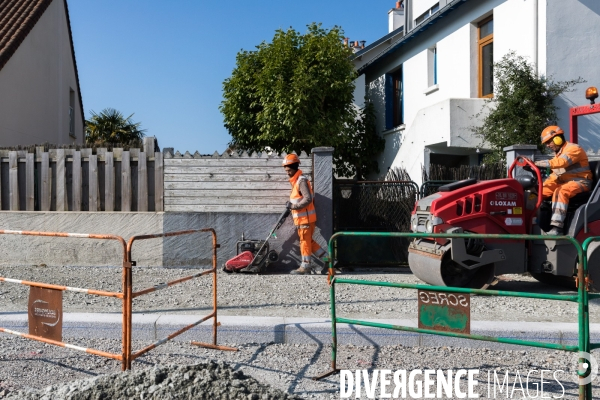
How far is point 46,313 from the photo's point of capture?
4.47 meters

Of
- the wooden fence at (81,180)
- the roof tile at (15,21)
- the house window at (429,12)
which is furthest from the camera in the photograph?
the house window at (429,12)

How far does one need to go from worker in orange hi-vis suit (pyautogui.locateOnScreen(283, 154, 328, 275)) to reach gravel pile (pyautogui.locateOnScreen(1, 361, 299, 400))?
16.5 ft

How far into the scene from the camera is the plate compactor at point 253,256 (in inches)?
340

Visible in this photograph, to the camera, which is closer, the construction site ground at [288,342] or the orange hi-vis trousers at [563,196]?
the construction site ground at [288,342]

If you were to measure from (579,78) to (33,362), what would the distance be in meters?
10.9

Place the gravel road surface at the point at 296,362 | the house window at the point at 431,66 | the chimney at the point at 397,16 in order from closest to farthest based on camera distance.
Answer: the gravel road surface at the point at 296,362 → the house window at the point at 431,66 → the chimney at the point at 397,16

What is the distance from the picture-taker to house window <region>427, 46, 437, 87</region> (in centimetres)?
1554

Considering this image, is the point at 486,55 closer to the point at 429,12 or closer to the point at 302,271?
the point at 429,12

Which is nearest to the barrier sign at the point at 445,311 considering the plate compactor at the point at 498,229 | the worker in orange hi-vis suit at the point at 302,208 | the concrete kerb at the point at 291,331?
the concrete kerb at the point at 291,331

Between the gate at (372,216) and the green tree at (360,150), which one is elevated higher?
the green tree at (360,150)

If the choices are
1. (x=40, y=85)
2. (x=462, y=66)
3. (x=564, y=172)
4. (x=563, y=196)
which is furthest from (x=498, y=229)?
(x=40, y=85)

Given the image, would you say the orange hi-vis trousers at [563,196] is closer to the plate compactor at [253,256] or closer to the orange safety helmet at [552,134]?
the orange safety helmet at [552,134]

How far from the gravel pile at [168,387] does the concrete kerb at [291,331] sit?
5.47 feet

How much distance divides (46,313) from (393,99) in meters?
15.3
